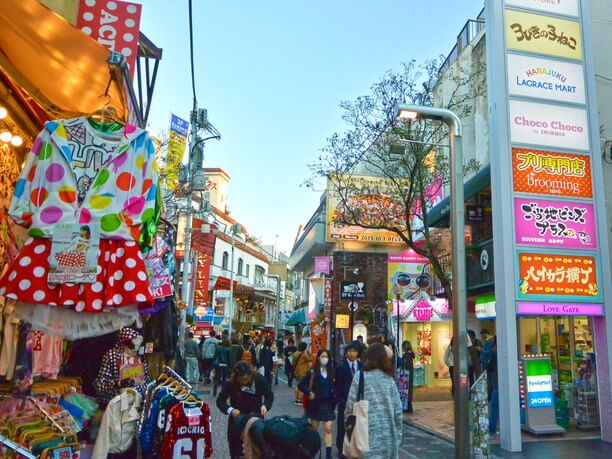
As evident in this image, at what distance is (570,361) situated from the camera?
1329 cm

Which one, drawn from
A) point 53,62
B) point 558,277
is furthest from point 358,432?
point 558,277

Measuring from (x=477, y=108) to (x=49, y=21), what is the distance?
1757 centimetres

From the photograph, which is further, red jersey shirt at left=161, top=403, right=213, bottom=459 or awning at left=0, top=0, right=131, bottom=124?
red jersey shirt at left=161, top=403, right=213, bottom=459

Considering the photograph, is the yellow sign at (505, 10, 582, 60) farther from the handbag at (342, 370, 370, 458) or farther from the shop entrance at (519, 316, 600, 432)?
the handbag at (342, 370, 370, 458)

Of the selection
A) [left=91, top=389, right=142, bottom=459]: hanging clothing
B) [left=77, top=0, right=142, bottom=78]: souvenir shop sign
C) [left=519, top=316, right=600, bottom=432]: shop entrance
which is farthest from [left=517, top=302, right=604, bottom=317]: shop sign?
[left=77, top=0, right=142, bottom=78]: souvenir shop sign

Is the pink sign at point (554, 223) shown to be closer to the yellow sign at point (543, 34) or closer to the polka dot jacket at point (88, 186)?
the yellow sign at point (543, 34)

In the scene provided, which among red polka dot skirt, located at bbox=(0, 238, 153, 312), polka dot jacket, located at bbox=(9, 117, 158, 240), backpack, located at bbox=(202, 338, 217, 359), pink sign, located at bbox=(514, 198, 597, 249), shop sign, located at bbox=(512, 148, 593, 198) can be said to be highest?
shop sign, located at bbox=(512, 148, 593, 198)

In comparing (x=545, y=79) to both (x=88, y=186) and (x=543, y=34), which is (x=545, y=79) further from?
(x=88, y=186)

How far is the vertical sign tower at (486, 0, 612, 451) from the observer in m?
10.3

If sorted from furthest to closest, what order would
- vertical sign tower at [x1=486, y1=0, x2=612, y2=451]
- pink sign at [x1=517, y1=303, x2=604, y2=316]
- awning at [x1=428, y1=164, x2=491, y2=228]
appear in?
awning at [x1=428, y1=164, x2=491, y2=228], vertical sign tower at [x1=486, y1=0, x2=612, y2=451], pink sign at [x1=517, y1=303, x2=604, y2=316]

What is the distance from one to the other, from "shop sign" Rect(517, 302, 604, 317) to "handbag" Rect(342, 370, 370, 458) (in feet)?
19.6

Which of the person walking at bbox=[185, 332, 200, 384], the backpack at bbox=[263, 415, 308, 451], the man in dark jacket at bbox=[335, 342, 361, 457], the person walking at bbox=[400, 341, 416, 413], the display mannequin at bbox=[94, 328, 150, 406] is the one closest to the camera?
the backpack at bbox=[263, 415, 308, 451]

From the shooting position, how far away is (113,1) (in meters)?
6.62

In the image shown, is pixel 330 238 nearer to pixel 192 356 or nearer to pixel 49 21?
pixel 192 356
